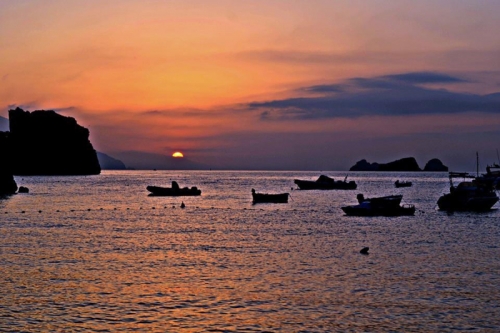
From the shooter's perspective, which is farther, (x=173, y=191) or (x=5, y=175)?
(x=173, y=191)

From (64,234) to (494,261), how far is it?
1519 inches

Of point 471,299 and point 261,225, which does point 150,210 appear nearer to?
point 261,225

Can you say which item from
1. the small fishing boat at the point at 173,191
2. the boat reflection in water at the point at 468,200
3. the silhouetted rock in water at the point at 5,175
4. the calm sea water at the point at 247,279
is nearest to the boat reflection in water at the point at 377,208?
the boat reflection in water at the point at 468,200

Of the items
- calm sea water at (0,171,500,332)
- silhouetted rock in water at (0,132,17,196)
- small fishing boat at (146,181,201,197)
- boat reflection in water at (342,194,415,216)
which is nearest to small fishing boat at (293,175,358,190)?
small fishing boat at (146,181,201,197)

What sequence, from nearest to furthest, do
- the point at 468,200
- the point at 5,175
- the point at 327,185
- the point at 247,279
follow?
the point at 247,279 < the point at 468,200 < the point at 5,175 < the point at 327,185

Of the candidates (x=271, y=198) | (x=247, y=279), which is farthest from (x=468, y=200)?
(x=247, y=279)

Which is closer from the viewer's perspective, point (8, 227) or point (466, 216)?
point (8, 227)

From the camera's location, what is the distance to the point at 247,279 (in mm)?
31734

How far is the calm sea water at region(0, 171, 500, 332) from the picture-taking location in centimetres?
2362

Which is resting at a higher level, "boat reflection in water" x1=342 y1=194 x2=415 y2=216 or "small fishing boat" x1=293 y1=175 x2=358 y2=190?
"small fishing boat" x1=293 y1=175 x2=358 y2=190

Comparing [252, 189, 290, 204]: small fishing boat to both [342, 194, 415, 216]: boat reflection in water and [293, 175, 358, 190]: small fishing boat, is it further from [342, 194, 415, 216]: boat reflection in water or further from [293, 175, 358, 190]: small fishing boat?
[293, 175, 358, 190]: small fishing boat

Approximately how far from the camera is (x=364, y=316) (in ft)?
80.0

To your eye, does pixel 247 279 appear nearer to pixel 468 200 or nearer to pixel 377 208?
pixel 377 208

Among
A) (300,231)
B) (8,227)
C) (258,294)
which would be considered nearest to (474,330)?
(258,294)
